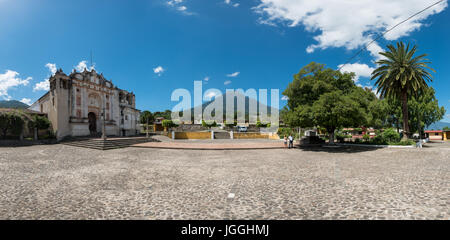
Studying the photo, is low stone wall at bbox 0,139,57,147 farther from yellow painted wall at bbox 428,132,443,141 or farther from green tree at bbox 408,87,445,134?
yellow painted wall at bbox 428,132,443,141

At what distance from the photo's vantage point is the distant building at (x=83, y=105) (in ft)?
81.3

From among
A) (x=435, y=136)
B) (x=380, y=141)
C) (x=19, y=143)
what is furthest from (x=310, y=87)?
(x=435, y=136)

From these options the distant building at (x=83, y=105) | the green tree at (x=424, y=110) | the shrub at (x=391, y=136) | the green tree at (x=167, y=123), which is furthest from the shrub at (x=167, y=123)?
the green tree at (x=424, y=110)

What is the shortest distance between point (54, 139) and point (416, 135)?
61.6 meters

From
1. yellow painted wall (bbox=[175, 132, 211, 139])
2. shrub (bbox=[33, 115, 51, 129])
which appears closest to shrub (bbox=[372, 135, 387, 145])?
yellow painted wall (bbox=[175, 132, 211, 139])

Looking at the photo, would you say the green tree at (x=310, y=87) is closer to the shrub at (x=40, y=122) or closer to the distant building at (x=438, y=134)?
the shrub at (x=40, y=122)

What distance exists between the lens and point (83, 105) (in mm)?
27375

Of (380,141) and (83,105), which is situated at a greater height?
(83,105)

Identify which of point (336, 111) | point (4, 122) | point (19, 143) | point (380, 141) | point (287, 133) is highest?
point (336, 111)

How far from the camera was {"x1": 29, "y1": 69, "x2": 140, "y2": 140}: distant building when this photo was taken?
24781 mm

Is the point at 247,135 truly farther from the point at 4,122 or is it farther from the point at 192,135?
the point at 4,122

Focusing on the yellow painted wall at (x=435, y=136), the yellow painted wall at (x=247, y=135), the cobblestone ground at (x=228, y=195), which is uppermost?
the cobblestone ground at (x=228, y=195)
